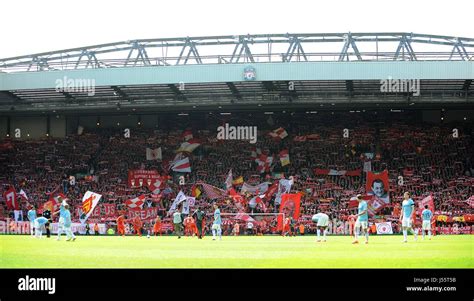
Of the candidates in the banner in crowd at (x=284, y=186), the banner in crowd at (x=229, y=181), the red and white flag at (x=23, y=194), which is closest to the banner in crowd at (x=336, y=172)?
the banner in crowd at (x=284, y=186)

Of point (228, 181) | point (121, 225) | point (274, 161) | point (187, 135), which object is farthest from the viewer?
point (187, 135)

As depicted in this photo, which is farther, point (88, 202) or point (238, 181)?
point (238, 181)

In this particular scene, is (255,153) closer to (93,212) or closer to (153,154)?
(153,154)

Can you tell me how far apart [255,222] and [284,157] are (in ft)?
26.3

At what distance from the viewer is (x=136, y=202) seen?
4866cm

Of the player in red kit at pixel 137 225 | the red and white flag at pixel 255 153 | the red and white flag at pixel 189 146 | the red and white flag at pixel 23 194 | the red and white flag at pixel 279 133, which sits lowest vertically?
the player in red kit at pixel 137 225

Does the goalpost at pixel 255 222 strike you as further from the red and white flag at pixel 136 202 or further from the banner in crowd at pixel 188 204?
the red and white flag at pixel 136 202

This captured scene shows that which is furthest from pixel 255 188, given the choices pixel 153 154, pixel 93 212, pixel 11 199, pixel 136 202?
pixel 11 199

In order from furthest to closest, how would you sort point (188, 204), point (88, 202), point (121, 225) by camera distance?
point (188, 204) → point (88, 202) → point (121, 225)

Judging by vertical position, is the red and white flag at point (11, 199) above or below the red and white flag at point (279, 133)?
below

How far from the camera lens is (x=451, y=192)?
45938 mm

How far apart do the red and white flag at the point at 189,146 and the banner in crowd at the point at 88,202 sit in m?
7.28

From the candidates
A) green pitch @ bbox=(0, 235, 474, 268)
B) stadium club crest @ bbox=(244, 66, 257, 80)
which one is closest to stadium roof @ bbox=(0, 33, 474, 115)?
stadium club crest @ bbox=(244, 66, 257, 80)

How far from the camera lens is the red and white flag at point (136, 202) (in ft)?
159
